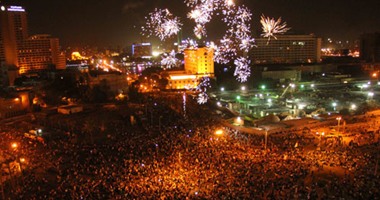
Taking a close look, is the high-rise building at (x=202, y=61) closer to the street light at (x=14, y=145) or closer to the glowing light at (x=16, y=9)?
the street light at (x=14, y=145)

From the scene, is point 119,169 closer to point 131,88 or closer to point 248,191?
point 248,191

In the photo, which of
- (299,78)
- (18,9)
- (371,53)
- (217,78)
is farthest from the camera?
(371,53)

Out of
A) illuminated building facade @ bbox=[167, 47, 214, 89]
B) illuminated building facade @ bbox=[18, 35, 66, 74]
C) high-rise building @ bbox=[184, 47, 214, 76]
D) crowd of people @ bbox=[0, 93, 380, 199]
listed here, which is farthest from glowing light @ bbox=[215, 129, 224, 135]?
illuminated building facade @ bbox=[18, 35, 66, 74]

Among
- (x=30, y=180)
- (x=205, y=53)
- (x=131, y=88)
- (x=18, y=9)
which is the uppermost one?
(x=18, y=9)

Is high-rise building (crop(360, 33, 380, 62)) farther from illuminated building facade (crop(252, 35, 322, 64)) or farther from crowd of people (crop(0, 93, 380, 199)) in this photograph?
crowd of people (crop(0, 93, 380, 199))

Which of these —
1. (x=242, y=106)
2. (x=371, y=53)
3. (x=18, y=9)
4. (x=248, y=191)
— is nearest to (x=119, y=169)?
(x=248, y=191)

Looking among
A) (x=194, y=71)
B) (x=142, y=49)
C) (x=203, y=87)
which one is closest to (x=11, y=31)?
(x=194, y=71)

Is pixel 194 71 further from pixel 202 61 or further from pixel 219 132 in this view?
pixel 219 132
